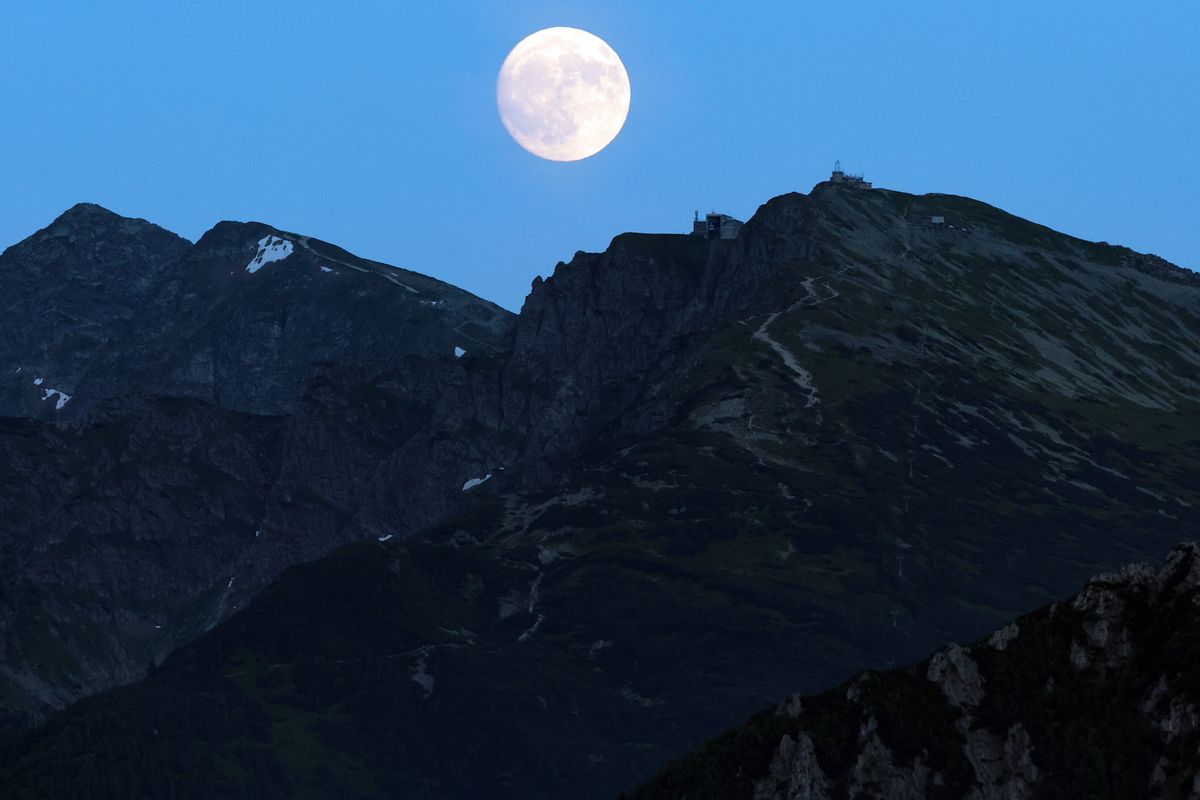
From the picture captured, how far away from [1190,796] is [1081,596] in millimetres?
21220

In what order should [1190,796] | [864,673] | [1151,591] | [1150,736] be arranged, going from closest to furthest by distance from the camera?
1. [1190,796]
2. [1150,736]
3. [1151,591]
4. [864,673]

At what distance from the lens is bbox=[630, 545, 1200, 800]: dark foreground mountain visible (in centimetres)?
11238

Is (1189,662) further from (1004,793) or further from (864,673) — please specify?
(864,673)

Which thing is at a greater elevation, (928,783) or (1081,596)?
(1081,596)

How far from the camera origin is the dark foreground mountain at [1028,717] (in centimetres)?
11238

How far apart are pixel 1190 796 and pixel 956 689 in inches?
840

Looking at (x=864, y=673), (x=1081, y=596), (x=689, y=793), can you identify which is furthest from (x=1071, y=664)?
(x=689, y=793)

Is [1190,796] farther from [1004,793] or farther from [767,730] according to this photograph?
[767,730]

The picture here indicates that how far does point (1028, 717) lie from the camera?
11956 cm

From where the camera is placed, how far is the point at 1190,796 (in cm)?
10381

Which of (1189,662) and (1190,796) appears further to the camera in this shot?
(1189,662)

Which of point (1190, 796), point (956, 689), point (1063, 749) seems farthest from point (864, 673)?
point (1190, 796)

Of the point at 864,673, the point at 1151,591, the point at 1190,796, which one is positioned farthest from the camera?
the point at 864,673

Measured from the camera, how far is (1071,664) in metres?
120
